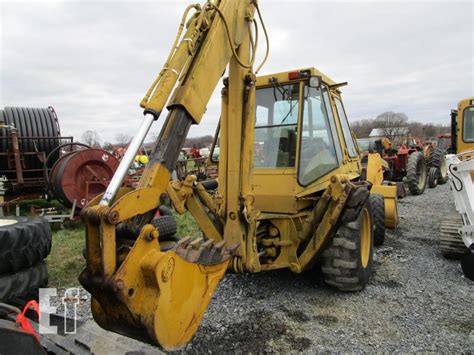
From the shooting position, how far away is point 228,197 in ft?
11.1

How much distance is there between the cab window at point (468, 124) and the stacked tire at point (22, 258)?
24.9 ft

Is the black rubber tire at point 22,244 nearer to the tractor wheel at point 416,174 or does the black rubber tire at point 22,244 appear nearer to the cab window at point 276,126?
the cab window at point 276,126

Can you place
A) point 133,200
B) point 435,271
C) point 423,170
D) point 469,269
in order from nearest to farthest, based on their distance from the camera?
point 133,200 < point 469,269 < point 435,271 < point 423,170

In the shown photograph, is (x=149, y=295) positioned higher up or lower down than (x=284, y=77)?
lower down

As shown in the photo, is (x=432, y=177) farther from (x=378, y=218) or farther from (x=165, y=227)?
(x=165, y=227)

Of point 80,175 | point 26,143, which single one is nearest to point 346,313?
point 80,175

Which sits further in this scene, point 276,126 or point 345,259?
point 276,126

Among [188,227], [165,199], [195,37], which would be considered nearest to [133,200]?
[165,199]

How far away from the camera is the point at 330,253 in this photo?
3.86 m

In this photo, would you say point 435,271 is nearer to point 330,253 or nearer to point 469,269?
point 469,269

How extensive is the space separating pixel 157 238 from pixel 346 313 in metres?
2.31

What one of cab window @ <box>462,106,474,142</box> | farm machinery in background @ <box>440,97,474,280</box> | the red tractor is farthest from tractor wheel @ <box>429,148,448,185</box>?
farm machinery in background @ <box>440,97,474,280</box>

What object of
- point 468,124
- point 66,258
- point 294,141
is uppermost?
point 468,124

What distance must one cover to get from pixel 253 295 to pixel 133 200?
239cm
